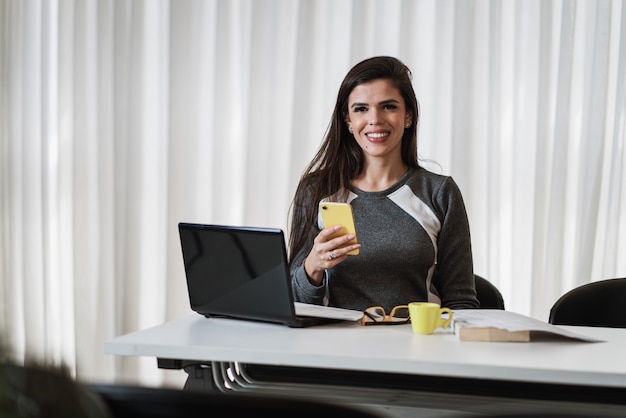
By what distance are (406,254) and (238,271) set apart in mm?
692

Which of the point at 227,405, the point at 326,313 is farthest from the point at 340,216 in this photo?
the point at 227,405

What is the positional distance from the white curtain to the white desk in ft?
Result: 5.70

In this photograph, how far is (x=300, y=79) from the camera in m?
3.67

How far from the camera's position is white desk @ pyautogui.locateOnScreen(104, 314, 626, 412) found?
4.69 feet

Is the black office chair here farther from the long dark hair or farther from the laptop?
the laptop

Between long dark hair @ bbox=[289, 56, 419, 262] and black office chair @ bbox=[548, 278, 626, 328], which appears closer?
black office chair @ bbox=[548, 278, 626, 328]

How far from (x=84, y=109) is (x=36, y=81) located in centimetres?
25

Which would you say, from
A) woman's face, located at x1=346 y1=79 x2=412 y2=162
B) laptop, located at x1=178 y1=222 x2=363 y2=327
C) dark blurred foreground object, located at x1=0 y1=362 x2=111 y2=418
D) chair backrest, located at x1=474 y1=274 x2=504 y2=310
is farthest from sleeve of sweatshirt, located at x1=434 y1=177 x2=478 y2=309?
dark blurred foreground object, located at x1=0 y1=362 x2=111 y2=418

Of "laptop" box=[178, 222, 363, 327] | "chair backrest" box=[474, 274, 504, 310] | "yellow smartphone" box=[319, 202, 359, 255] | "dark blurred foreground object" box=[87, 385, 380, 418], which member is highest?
"yellow smartphone" box=[319, 202, 359, 255]

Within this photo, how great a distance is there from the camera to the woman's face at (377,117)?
2494 millimetres

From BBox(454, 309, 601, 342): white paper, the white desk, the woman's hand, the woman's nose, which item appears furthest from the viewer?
the woman's nose

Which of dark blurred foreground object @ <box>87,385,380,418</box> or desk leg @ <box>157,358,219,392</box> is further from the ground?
dark blurred foreground object @ <box>87,385,380,418</box>

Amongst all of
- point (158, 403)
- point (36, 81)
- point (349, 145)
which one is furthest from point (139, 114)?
point (158, 403)

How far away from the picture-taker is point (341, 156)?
260 centimetres
